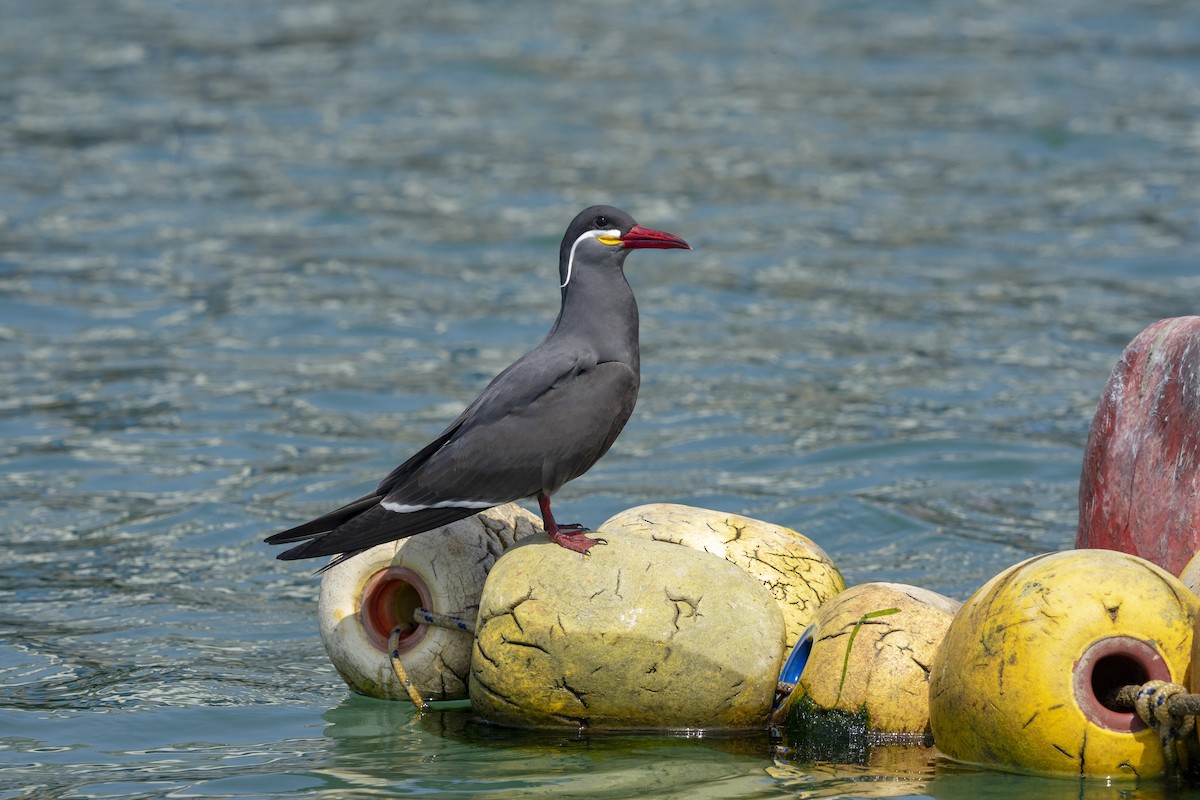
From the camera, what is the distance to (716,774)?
6.00 m

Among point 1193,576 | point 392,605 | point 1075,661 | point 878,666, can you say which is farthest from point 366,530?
point 1193,576

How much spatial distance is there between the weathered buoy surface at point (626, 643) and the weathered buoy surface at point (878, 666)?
8.5 inches

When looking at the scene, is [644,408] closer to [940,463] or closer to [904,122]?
[940,463]

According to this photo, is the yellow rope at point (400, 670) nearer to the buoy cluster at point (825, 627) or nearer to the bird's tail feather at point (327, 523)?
the buoy cluster at point (825, 627)

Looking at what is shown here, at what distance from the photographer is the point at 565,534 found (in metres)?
6.64

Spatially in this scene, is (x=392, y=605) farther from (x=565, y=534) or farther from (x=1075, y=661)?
(x=1075, y=661)

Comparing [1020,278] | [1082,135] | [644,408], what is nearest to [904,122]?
[1082,135]

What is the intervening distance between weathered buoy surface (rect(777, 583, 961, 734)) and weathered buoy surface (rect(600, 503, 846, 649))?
0.43m

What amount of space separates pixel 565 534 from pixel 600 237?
130 cm

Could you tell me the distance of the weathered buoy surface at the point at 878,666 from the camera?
6250 mm

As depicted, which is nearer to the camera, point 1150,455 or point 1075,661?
point 1075,661

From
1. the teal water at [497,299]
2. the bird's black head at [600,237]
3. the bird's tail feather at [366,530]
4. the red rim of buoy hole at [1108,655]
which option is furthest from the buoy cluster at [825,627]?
the bird's black head at [600,237]

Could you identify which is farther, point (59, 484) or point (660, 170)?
point (660, 170)

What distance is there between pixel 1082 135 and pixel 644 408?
9187 mm
